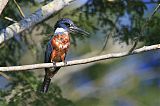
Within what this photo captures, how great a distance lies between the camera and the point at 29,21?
25.8ft

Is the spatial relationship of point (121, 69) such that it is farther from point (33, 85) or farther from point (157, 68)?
point (33, 85)

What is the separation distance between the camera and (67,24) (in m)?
8.38

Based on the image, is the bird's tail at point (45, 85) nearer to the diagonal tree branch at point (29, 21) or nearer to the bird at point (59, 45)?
the bird at point (59, 45)

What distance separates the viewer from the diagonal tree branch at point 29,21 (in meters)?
7.78

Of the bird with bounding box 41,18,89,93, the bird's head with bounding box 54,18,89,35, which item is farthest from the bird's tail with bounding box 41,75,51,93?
the bird's head with bounding box 54,18,89,35

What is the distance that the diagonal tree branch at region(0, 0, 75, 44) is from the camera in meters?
7.78

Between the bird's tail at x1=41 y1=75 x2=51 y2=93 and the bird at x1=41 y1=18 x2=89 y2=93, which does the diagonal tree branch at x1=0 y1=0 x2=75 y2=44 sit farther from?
the bird's tail at x1=41 y1=75 x2=51 y2=93

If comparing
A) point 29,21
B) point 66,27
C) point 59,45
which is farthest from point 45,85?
point 29,21

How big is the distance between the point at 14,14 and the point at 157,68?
7.57m

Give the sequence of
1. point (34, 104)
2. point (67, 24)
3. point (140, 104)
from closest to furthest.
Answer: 1. point (67, 24)
2. point (34, 104)
3. point (140, 104)

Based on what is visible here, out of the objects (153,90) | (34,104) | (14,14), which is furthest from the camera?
(153,90)

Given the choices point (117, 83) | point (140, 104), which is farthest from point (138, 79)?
point (140, 104)

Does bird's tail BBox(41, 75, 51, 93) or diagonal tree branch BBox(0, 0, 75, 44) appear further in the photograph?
bird's tail BBox(41, 75, 51, 93)

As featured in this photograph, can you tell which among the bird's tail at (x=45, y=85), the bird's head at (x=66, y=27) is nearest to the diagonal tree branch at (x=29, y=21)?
the bird's head at (x=66, y=27)
